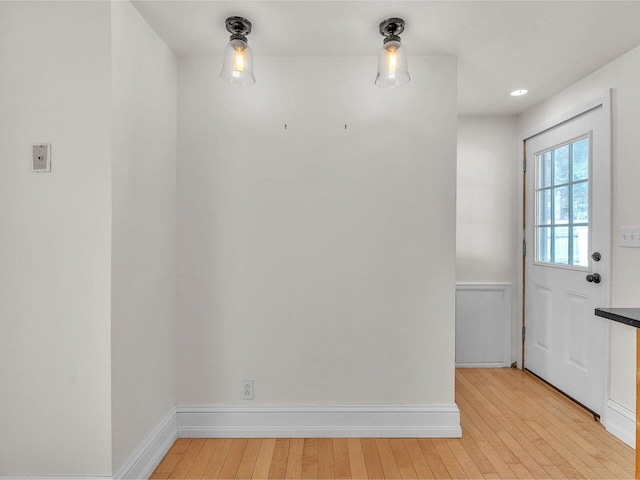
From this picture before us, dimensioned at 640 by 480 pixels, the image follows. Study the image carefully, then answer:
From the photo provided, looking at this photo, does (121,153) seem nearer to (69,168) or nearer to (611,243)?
(69,168)

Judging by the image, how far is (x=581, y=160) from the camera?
8.76 ft

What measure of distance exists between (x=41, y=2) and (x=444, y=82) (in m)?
2.06

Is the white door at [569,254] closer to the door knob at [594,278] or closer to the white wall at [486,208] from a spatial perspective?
the door knob at [594,278]

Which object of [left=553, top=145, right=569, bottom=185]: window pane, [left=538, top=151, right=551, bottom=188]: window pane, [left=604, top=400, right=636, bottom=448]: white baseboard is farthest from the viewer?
[left=538, top=151, right=551, bottom=188]: window pane

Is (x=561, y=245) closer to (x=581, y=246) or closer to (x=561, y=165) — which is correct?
(x=581, y=246)

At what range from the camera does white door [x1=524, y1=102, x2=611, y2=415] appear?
2.47 metres

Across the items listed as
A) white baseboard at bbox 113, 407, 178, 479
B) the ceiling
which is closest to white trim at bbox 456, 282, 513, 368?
the ceiling

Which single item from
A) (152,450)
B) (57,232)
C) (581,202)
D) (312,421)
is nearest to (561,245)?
(581,202)

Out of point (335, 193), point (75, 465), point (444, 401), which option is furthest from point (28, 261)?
point (444, 401)

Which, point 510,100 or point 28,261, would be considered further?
point 510,100

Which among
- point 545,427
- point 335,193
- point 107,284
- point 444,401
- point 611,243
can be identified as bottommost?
point 545,427

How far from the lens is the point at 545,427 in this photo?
2.37 m

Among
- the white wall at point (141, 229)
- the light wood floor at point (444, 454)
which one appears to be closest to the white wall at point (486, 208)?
the light wood floor at point (444, 454)

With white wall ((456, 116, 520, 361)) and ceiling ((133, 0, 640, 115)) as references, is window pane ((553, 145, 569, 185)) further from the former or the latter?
ceiling ((133, 0, 640, 115))
